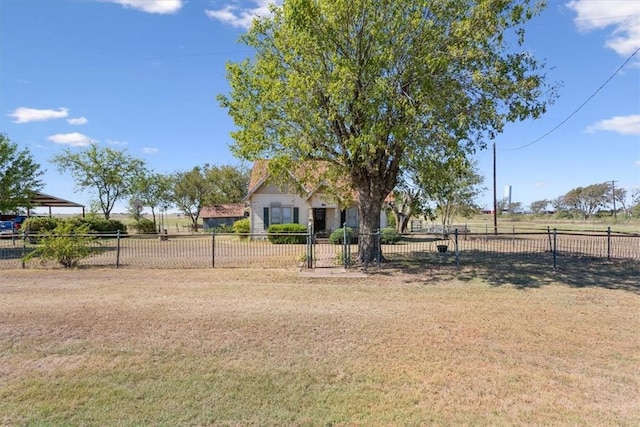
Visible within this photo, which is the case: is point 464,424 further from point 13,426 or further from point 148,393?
point 13,426

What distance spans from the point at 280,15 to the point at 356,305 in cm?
913

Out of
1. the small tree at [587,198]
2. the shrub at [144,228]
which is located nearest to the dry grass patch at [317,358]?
the shrub at [144,228]

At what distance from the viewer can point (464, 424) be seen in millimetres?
3430

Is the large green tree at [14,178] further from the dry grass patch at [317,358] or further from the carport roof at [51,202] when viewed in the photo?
the dry grass patch at [317,358]

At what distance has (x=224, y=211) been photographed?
157ft

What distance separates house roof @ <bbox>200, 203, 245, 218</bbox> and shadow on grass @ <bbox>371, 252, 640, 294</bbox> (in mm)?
34552

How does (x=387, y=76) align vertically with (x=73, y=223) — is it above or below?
above

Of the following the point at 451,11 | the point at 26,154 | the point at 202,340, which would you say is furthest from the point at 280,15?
the point at 26,154

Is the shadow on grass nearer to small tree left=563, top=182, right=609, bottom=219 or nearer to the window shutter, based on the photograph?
the window shutter

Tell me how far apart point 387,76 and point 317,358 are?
28.4 ft

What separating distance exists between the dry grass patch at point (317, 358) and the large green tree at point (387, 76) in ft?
15.6

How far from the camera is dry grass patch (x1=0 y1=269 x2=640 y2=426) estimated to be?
363 cm

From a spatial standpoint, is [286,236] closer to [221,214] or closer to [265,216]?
[265,216]

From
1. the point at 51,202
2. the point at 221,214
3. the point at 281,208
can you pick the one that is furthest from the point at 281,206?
the point at 221,214
